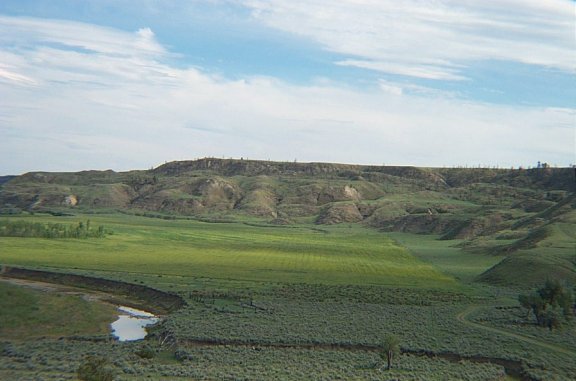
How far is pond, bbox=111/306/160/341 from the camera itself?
1909 inches

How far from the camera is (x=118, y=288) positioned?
6775 centimetres

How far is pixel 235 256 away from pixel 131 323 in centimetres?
4861

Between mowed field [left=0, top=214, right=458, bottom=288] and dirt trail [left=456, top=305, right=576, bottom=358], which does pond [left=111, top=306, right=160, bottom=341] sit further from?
dirt trail [left=456, top=305, right=576, bottom=358]

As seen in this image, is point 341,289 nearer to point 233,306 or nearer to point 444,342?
point 233,306

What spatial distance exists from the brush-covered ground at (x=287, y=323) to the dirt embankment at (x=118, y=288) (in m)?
1.66

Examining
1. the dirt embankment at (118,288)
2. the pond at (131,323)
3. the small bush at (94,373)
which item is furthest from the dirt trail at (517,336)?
the small bush at (94,373)

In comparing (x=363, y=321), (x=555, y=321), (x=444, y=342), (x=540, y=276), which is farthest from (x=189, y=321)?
(x=540, y=276)

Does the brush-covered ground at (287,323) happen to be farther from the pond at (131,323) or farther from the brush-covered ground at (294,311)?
the pond at (131,323)

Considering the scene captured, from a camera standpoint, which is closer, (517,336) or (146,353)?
(146,353)

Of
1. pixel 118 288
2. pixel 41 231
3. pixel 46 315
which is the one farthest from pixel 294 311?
pixel 41 231

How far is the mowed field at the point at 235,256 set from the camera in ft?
264

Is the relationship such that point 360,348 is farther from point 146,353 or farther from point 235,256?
point 235,256

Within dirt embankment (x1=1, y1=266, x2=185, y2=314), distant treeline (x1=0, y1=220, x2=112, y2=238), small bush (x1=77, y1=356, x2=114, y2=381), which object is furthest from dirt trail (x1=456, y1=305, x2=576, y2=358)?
distant treeline (x1=0, y1=220, x2=112, y2=238)

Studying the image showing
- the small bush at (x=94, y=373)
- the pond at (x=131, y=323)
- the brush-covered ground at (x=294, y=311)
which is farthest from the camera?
the pond at (x=131, y=323)
